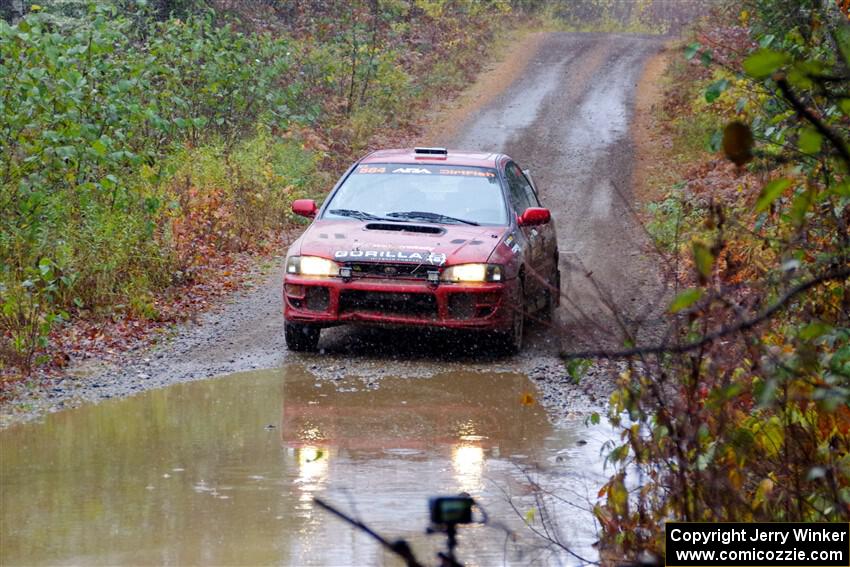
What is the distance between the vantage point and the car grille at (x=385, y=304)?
964 cm

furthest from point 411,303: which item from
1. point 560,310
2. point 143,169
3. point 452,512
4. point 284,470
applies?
point 452,512

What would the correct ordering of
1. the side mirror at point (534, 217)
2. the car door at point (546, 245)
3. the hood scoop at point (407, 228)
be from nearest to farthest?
the hood scoop at point (407, 228)
the side mirror at point (534, 217)
the car door at point (546, 245)

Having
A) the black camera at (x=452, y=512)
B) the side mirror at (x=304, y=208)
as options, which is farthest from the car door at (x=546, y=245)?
the black camera at (x=452, y=512)

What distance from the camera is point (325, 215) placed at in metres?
10.7

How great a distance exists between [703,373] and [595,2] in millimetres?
38888

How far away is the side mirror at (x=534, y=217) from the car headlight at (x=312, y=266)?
1.83 metres

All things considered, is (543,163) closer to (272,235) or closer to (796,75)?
(272,235)

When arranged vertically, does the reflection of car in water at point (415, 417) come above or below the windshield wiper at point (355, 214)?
below

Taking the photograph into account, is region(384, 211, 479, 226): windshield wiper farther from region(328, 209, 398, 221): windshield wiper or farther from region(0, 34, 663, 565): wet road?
region(0, 34, 663, 565): wet road

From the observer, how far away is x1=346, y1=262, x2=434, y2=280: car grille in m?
9.59

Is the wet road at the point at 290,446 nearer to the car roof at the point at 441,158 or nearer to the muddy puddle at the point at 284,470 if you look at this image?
the muddy puddle at the point at 284,470

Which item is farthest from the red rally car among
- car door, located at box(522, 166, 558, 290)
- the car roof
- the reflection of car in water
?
the reflection of car in water

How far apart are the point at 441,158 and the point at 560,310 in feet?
7.83

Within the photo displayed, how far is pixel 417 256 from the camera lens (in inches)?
378
